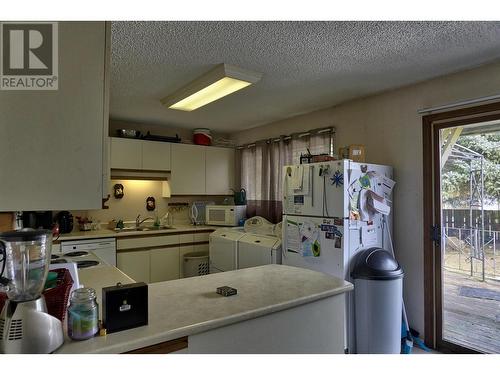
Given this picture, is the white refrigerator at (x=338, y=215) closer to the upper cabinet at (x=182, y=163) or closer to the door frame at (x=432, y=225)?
the door frame at (x=432, y=225)

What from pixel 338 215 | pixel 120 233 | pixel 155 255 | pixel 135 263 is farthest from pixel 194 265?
pixel 338 215

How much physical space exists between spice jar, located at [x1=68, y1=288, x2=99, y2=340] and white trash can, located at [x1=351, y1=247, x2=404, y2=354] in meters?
2.08

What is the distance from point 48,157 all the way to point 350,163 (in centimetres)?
217

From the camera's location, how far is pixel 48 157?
40.1 inches

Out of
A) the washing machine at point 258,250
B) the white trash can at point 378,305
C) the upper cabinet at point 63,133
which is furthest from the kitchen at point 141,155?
the washing machine at point 258,250

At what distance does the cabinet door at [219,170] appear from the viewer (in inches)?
189

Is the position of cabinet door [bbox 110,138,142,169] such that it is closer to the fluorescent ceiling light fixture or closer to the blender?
the fluorescent ceiling light fixture

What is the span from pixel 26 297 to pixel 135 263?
119 inches

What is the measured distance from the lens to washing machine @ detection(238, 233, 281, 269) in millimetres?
3205

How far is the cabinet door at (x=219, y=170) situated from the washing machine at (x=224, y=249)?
89cm

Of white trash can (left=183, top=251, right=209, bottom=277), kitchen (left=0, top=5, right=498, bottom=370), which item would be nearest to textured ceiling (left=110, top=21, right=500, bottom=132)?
kitchen (left=0, top=5, right=498, bottom=370)

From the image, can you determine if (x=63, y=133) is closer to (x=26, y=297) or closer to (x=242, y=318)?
(x=26, y=297)

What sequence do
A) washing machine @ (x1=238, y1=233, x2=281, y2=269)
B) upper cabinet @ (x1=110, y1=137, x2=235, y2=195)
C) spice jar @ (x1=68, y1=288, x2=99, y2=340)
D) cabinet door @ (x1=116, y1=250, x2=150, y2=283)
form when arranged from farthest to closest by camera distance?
upper cabinet @ (x1=110, y1=137, x2=235, y2=195) < cabinet door @ (x1=116, y1=250, x2=150, y2=283) < washing machine @ (x1=238, y1=233, x2=281, y2=269) < spice jar @ (x1=68, y1=288, x2=99, y2=340)

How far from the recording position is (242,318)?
1.22 metres
